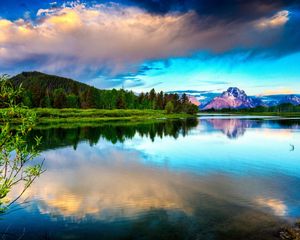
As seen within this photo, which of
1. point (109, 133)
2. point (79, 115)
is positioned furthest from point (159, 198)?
point (79, 115)

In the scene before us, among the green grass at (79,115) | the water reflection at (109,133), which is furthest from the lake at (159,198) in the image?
the green grass at (79,115)

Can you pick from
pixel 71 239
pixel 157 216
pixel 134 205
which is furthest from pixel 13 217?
pixel 157 216

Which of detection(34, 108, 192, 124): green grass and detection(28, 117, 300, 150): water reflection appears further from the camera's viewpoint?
detection(34, 108, 192, 124): green grass

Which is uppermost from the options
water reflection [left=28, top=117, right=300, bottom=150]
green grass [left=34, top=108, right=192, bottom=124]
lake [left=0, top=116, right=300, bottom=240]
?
green grass [left=34, top=108, right=192, bottom=124]

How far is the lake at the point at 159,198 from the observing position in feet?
58.6

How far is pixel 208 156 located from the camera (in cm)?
4606

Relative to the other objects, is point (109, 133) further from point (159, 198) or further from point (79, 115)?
point (79, 115)

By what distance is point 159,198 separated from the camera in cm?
2434

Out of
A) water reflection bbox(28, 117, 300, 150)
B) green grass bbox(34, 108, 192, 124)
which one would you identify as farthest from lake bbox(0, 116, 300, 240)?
green grass bbox(34, 108, 192, 124)

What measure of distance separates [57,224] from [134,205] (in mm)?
5947

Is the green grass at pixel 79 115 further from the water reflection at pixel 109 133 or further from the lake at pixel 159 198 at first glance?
the lake at pixel 159 198

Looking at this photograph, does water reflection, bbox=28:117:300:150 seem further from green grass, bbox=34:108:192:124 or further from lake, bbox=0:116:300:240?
green grass, bbox=34:108:192:124

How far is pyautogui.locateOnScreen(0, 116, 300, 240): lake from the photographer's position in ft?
58.6

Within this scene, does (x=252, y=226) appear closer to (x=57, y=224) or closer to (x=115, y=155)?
(x=57, y=224)
